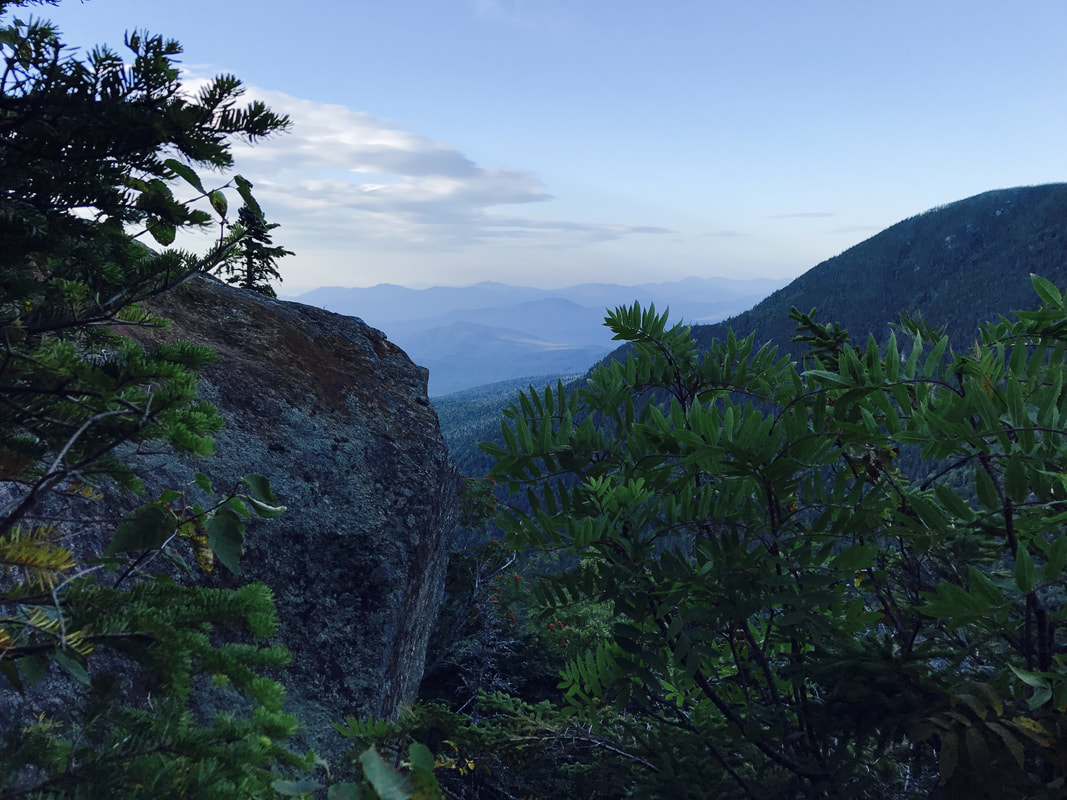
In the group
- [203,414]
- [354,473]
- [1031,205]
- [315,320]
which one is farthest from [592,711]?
[1031,205]

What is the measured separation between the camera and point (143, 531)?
132cm

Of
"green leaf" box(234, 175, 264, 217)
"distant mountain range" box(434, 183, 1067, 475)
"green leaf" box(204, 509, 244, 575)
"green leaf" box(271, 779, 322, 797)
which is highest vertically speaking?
"distant mountain range" box(434, 183, 1067, 475)

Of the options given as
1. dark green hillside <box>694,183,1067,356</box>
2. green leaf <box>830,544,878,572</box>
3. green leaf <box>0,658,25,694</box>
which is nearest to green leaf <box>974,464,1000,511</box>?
green leaf <box>830,544,878,572</box>

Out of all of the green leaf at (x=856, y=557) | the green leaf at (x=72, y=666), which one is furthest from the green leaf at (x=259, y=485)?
the green leaf at (x=856, y=557)

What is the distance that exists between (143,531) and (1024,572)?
5.66ft

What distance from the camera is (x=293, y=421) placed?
491 centimetres

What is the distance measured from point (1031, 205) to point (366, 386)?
155m

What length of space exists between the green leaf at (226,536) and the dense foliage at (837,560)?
35.0 inches

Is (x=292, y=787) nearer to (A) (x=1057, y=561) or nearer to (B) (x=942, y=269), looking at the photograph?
(A) (x=1057, y=561)

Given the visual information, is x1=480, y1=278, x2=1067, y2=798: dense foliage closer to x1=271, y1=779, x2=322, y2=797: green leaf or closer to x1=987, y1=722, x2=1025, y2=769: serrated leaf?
x1=987, y1=722, x2=1025, y2=769: serrated leaf

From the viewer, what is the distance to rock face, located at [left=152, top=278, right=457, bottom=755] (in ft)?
13.3

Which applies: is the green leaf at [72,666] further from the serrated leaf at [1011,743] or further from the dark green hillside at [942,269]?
the dark green hillside at [942,269]

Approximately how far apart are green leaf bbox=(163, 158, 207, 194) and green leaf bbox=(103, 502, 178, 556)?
67 centimetres

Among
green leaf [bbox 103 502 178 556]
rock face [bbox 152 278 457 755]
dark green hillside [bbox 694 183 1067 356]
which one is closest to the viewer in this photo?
green leaf [bbox 103 502 178 556]
